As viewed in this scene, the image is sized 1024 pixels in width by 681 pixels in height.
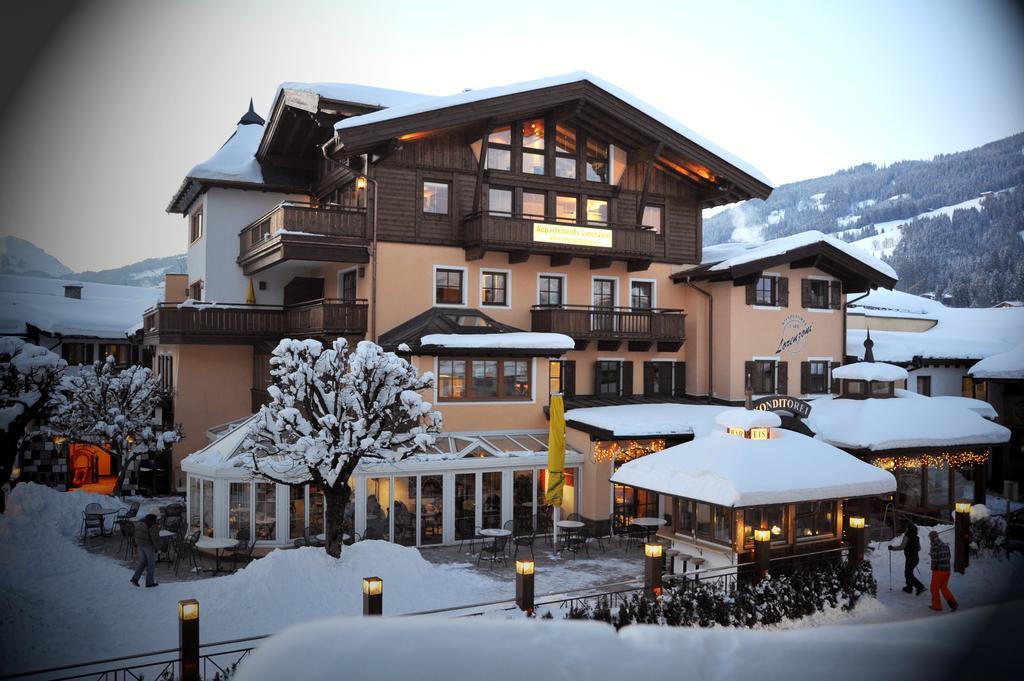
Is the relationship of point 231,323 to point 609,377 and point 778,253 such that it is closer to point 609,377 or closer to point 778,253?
point 609,377

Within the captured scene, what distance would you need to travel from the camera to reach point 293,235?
73.6 feet

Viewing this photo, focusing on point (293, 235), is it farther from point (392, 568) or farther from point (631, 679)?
point (631, 679)

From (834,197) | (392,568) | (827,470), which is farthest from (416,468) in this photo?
(834,197)

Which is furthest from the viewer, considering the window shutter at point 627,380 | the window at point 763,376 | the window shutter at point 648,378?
the window shutter at point 648,378

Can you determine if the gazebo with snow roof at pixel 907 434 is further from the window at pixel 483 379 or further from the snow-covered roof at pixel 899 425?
the window at pixel 483 379

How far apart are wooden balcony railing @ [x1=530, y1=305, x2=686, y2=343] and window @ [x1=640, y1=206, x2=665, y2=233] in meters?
3.30

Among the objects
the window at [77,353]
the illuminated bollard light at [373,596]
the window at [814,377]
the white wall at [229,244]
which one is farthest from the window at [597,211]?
the window at [77,353]

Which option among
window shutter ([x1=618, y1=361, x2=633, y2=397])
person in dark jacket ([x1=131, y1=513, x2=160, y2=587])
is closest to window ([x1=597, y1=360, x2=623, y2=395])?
window shutter ([x1=618, y1=361, x2=633, y2=397])

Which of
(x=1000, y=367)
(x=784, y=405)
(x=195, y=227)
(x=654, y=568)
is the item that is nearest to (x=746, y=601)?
(x=654, y=568)

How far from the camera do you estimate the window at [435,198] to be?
2389cm

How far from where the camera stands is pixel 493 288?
82.3 ft

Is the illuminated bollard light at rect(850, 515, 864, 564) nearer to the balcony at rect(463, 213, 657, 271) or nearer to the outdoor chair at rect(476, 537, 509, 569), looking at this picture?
the outdoor chair at rect(476, 537, 509, 569)

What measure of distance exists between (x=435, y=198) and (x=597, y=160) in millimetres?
6166

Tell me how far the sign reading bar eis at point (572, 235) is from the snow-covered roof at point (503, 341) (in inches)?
137
